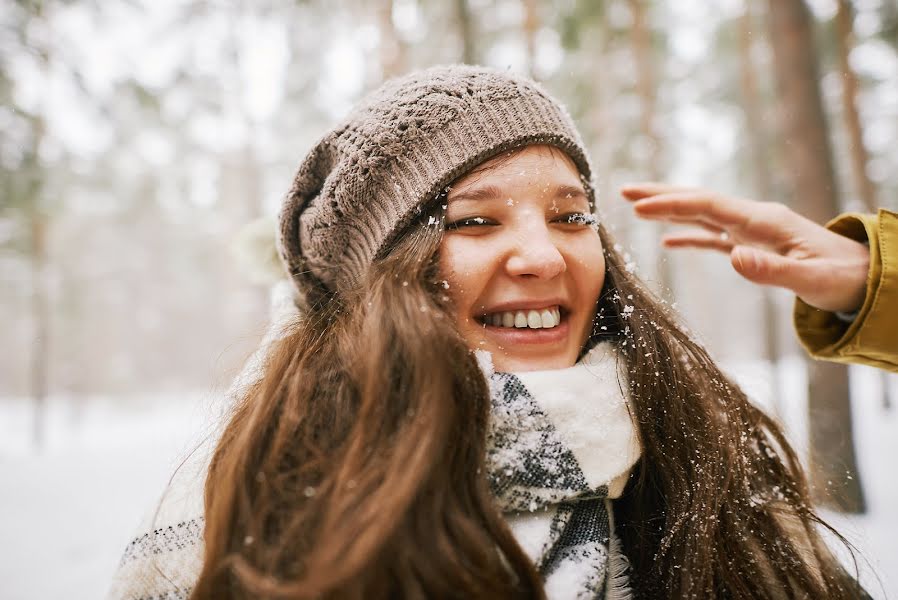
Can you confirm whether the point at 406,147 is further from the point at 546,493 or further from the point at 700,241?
the point at 700,241

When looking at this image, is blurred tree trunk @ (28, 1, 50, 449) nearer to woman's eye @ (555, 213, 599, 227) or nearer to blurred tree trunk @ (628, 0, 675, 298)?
woman's eye @ (555, 213, 599, 227)

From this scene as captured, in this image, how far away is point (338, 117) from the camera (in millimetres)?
2471

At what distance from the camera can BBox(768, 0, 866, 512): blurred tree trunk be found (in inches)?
133

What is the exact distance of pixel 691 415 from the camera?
4.51 feet

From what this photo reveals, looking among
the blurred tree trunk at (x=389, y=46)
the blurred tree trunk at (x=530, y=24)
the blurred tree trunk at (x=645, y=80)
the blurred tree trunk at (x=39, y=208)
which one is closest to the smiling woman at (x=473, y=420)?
the blurred tree trunk at (x=389, y=46)

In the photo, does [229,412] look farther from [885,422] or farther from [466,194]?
[885,422]

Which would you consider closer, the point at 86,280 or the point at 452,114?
the point at 452,114

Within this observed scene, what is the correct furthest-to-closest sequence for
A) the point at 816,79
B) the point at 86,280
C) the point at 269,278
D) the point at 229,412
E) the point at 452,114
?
the point at 86,280, the point at 816,79, the point at 269,278, the point at 452,114, the point at 229,412

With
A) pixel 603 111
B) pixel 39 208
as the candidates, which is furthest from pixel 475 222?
pixel 39 208

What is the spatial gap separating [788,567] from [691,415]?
0.48 metres

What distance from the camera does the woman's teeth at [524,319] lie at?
1327 millimetres

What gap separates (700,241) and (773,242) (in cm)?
29

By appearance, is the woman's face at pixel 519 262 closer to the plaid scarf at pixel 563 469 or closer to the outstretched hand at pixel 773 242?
the plaid scarf at pixel 563 469

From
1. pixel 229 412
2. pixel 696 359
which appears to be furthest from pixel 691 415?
pixel 229 412
